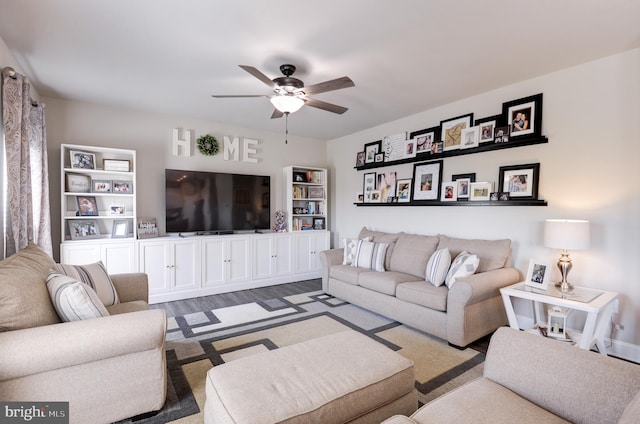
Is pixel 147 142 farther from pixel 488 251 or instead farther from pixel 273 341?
pixel 488 251

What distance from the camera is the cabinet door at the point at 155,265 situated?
3861 mm

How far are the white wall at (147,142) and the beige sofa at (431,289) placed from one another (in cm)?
224

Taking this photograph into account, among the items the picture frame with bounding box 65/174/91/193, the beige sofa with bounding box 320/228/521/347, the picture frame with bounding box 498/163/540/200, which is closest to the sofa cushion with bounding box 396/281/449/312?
the beige sofa with bounding box 320/228/521/347

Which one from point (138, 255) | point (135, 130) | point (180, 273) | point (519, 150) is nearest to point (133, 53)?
point (135, 130)

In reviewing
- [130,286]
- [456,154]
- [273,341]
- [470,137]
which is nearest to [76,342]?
[130,286]

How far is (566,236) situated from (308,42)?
259 cm

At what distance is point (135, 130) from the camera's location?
415 cm

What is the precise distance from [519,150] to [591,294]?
4.91ft

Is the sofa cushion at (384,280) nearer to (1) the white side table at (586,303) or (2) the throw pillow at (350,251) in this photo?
(2) the throw pillow at (350,251)

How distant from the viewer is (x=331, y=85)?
2496 mm

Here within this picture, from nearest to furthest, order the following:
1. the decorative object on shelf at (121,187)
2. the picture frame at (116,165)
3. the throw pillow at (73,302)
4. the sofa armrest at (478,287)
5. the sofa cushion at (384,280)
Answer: the throw pillow at (73,302), the sofa armrest at (478,287), the sofa cushion at (384,280), the picture frame at (116,165), the decorative object on shelf at (121,187)

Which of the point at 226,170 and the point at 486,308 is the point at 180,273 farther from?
the point at 486,308

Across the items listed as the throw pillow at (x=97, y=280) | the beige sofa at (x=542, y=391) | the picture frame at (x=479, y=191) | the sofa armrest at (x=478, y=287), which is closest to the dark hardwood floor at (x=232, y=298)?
the throw pillow at (x=97, y=280)

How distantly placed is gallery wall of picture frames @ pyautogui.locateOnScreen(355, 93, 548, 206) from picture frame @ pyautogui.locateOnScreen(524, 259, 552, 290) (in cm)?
65
